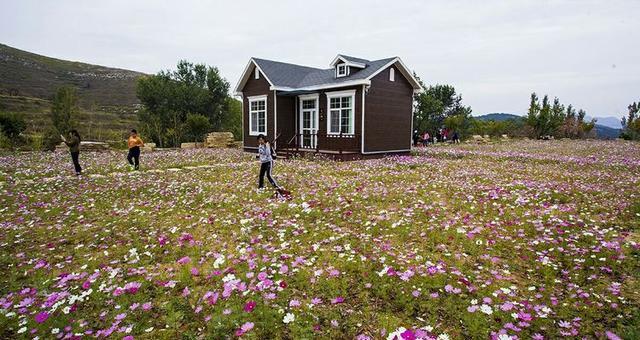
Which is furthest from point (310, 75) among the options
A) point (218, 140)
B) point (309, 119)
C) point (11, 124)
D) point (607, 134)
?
point (607, 134)

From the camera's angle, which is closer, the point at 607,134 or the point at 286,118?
the point at 286,118

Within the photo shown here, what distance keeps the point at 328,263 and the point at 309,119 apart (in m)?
17.8

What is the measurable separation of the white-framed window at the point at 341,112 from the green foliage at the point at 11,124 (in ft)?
73.9

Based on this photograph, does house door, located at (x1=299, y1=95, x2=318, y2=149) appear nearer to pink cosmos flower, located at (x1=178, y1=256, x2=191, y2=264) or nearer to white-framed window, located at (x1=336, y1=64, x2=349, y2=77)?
white-framed window, located at (x1=336, y1=64, x2=349, y2=77)

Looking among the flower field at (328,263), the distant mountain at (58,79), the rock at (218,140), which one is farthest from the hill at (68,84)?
the flower field at (328,263)

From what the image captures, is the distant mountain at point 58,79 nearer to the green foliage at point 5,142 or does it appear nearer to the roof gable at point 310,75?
the green foliage at point 5,142

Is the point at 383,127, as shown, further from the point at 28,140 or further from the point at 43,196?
the point at 28,140

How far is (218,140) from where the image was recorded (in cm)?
→ 2997

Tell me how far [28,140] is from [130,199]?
21937mm

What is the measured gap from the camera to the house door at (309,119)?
2197 cm

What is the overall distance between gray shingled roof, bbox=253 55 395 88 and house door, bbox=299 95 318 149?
3.80 feet

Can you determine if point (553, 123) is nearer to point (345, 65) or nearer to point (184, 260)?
point (345, 65)

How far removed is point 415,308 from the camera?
4203 mm

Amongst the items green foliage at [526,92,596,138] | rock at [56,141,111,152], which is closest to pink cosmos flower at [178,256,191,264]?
rock at [56,141,111,152]
